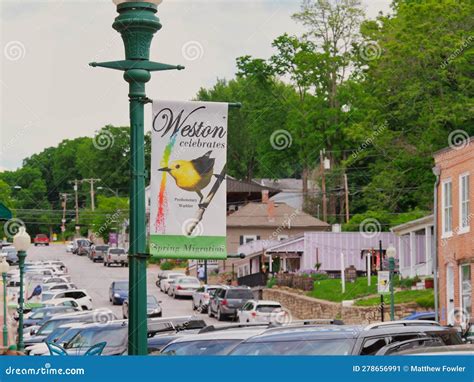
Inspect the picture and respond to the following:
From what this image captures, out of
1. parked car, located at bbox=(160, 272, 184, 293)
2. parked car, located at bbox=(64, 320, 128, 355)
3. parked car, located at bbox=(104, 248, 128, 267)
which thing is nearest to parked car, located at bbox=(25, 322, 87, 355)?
parked car, located at bbox=(64, 320, 128, 355)

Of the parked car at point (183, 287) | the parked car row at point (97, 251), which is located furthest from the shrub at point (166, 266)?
the parked car row at point (97, 251)

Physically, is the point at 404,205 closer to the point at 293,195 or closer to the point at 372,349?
the point at 293,195

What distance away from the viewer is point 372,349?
9.67 meters

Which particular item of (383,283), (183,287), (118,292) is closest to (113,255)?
(118,292)

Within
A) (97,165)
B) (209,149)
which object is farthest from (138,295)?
(97,165)

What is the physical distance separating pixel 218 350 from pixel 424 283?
31063mm

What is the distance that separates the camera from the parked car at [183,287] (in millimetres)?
54334

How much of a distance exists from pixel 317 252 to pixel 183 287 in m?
9.45

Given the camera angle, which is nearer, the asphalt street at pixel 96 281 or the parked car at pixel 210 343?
the parked car at pixel 210 343

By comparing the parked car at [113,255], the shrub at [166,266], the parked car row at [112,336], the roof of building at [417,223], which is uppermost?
the roof of building at [417,223]

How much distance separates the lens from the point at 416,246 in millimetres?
50344

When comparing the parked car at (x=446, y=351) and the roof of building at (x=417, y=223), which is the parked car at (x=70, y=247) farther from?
the parked car at (x=446, y=351)

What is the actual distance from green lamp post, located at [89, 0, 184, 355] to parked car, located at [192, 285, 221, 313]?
3744cm

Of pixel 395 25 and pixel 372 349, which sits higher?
pixel 395 25
